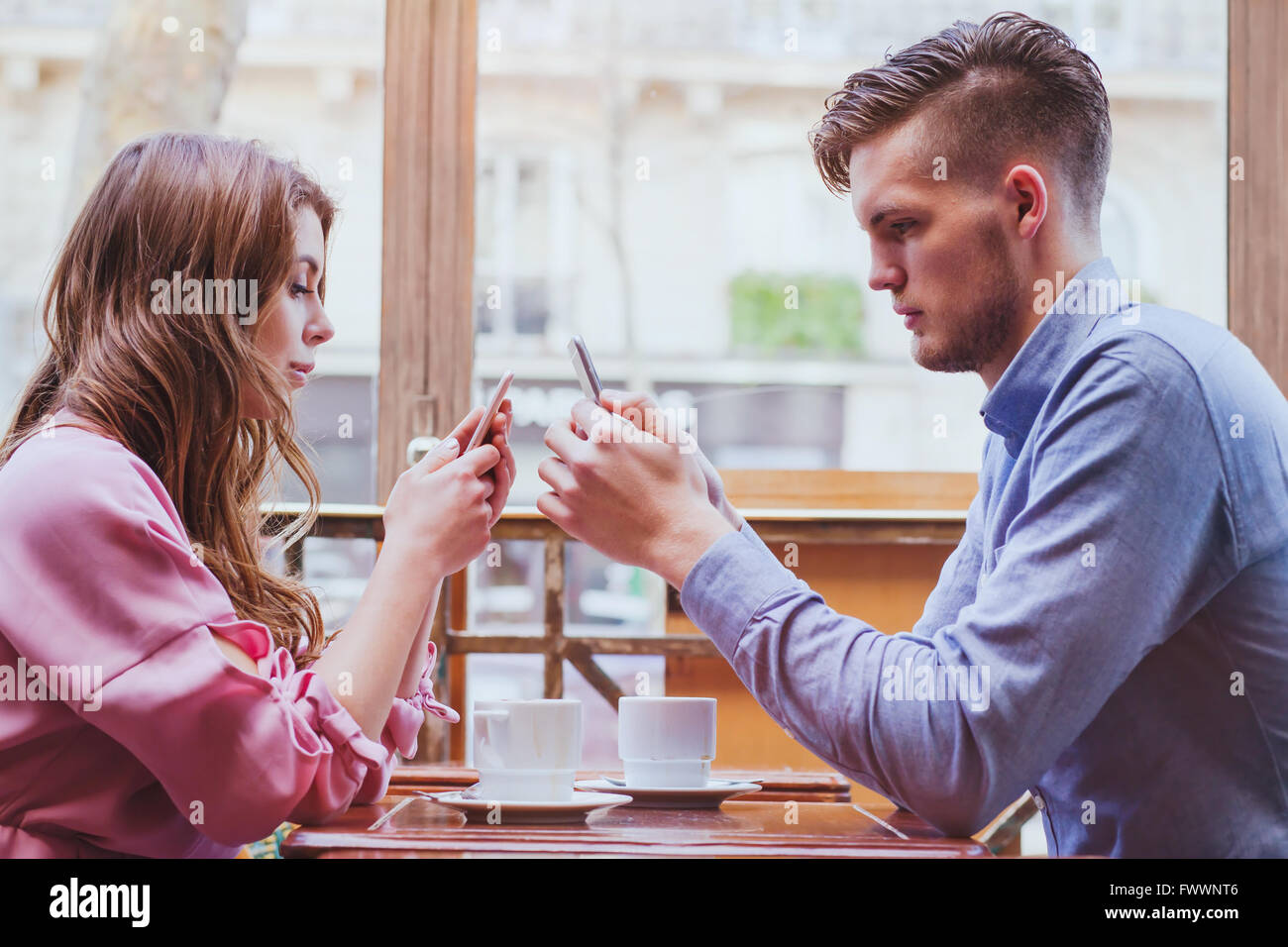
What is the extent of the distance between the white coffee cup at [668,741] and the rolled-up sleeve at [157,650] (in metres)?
0.36

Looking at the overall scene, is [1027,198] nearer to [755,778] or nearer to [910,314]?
[910,314]

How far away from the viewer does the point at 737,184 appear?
3.28 meters

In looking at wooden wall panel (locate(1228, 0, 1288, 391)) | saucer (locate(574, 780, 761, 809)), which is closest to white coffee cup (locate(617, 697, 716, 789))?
saucer (locate(574, 780, 761, 809))

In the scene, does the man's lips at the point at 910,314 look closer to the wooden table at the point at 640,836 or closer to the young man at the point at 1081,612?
the young man at the point at 1081,612

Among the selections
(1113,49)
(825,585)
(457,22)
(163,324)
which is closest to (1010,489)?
(163,324)

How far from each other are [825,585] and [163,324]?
2.02 metres

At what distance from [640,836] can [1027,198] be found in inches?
29.0

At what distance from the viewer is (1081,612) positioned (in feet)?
3.01

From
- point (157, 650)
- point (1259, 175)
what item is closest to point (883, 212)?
point (157, 650)

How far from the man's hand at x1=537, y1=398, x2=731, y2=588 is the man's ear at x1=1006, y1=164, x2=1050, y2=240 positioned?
16.6 inches

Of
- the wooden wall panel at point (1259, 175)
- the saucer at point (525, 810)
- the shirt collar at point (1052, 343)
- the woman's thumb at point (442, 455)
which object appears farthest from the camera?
the wooden wall panel at point (1259, 175)

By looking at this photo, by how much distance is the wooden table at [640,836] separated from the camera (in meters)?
0.90

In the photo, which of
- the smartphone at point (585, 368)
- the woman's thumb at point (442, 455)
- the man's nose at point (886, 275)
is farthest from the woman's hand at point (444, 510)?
the man's nose at point (886, 275)

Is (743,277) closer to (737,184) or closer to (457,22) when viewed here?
(737,184)
